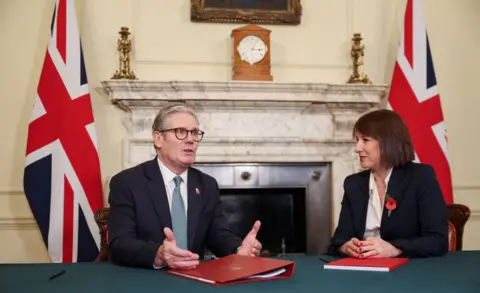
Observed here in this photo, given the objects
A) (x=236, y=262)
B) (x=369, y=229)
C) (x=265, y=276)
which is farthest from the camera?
(x=369, y=229)

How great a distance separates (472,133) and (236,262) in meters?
3.11

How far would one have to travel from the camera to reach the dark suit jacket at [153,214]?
1.99 meters

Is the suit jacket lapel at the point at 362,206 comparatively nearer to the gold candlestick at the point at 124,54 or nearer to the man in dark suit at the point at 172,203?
the man in dark suit at the point at 172,203

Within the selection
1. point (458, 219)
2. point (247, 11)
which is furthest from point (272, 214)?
point (458, 219)

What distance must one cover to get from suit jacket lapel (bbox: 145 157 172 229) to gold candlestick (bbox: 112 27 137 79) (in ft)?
5.65

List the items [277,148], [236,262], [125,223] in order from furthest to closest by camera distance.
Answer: [277,148]
[125,223]
[236,262]

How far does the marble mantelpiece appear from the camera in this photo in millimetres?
3758

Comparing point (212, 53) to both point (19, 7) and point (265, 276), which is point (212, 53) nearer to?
point (19, 7)

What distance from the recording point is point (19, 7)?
3863 mm

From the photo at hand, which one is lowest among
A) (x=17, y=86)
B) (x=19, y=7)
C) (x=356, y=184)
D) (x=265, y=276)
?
(x=265, y=276)

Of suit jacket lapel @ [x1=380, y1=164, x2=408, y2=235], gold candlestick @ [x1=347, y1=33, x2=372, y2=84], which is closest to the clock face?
gold candlestick @ [x1=347, y1=33, x2=372, y2=84]

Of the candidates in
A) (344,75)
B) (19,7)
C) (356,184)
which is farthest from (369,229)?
(19,7)

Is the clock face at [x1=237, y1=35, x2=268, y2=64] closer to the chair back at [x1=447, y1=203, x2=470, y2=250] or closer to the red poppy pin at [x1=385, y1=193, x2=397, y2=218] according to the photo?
the chair back at [x1=447, y1=203, x2=470, y2=250]

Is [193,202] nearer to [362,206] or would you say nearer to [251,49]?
[362,206]
